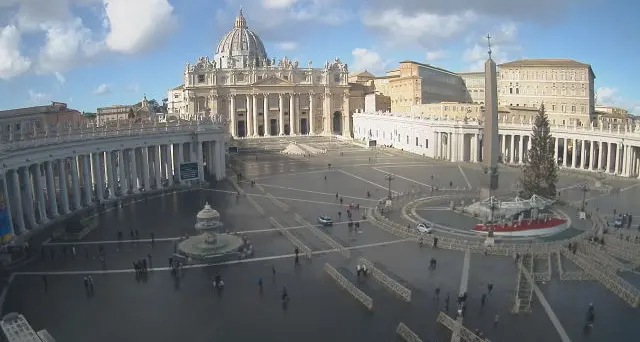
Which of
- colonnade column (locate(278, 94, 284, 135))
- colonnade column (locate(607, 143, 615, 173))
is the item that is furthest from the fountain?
Answer: colonnade column (locate(278, 94, 284, 135))

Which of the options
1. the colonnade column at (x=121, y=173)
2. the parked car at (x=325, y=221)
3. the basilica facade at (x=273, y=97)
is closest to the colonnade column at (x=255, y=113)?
the basilica facade at (x=273, y=97)

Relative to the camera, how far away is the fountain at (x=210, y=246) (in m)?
30.0

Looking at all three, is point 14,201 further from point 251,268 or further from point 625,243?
point 625,243

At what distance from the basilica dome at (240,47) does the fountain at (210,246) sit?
10507 cm

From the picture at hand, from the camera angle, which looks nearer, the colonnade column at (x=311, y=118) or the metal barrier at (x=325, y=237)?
the metal barrier at (x=325, y=237)

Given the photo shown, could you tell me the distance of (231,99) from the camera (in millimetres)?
112438

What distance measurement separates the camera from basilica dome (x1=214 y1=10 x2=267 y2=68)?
135 m

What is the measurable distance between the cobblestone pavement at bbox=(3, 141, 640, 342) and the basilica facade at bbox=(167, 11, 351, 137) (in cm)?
7240

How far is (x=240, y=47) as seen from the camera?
137m

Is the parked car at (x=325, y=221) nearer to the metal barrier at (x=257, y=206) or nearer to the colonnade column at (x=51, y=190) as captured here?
the metal barrier at (x=257, y=206)

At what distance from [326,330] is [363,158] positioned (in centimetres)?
5647

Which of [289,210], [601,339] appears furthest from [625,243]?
[289,210]

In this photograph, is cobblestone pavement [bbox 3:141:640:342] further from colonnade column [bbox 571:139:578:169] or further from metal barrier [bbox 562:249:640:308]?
colonnade column [bbox 571:139:578:169]

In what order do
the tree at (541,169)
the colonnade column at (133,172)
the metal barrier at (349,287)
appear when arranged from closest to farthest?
1. the metal barrier at (349,287)
2. the tree at (541,169)
3. the colonnade column at (133,172)
